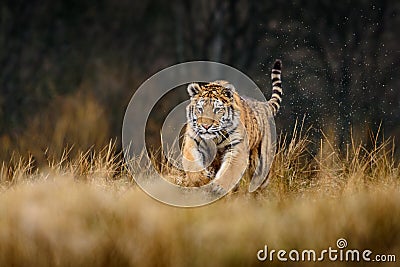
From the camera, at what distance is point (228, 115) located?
4664mm

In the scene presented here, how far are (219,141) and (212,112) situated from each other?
0.51 feet

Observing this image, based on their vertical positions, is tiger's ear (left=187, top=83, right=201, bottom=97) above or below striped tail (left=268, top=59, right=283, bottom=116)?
below

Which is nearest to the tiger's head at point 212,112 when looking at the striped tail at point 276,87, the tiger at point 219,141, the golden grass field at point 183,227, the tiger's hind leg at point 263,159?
the tiger at point 219,141

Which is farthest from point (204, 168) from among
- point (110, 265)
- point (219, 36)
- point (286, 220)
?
point (219, 36)

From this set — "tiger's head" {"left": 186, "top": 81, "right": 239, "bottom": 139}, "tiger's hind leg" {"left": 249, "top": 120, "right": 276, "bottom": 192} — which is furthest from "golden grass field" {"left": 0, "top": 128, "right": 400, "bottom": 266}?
"tiger's head" {"left": 186, "top": 81, "right": 239, "bottom": 139}

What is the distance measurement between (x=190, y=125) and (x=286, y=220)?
37.1 inches

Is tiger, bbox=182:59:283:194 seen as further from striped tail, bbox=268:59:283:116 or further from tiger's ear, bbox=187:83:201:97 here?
striped tail, bbox=268:59:283:116

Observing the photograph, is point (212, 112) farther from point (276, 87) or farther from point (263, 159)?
point (276, 87)

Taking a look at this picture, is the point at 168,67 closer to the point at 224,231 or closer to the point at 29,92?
the point at 29,92

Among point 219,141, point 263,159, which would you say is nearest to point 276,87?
point 263,159

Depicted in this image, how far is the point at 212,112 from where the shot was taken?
15.2 feet

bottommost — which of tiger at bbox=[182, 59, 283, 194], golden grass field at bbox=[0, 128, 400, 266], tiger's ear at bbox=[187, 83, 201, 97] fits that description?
golden grass field at bbox=[0, 128, 400, 266]

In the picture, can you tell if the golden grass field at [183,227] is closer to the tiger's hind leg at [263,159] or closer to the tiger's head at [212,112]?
the tiger's hind leg at [263,159]

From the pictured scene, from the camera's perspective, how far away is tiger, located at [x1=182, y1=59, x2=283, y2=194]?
4.64 meters
